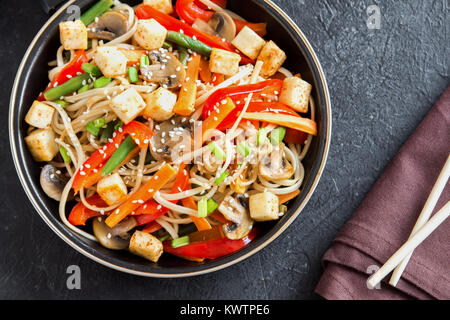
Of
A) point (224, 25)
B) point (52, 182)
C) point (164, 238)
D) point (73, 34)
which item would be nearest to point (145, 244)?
point (164, 238)

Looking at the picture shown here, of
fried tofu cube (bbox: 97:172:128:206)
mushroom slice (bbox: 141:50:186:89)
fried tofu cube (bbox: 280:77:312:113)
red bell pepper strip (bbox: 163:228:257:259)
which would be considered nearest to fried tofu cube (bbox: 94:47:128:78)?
mushroom slice (bbox: 141:50:186:89)

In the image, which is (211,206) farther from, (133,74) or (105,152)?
(133,74)

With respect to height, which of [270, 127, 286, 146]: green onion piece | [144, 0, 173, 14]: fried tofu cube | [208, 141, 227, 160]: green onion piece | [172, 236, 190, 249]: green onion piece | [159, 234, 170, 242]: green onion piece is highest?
[144, 0, 173, 14]: fried tofu cube

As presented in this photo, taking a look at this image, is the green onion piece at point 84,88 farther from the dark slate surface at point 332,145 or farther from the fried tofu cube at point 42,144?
the dark slate surface at point 332,145

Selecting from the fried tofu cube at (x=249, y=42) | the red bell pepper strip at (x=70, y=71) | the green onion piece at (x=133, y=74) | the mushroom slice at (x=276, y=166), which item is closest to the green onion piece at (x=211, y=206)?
the mushroom slice at (x=276, y=166)

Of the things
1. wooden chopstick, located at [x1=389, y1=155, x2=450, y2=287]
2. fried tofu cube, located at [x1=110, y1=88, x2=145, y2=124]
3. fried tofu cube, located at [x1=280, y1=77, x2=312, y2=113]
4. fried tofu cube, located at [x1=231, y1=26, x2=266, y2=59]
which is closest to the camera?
fried tofu cube, located at [x1=110, y1=88, x2=145, y2=124]

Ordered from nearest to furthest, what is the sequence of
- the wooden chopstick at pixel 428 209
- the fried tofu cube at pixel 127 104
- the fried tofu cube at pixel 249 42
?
the fried tofu cube at pixel 127 104 → the fried tofu cube at pixel 249 42 → the wooden chopstick at pixel 428 209

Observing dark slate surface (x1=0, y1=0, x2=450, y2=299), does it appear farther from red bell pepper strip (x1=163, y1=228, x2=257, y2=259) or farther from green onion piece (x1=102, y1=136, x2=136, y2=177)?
green onion piece (x1=102, y1=136, x2=136, y2=177)

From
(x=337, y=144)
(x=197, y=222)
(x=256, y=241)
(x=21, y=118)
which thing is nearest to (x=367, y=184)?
(x=337, y=144)
